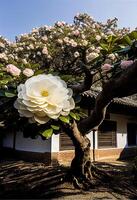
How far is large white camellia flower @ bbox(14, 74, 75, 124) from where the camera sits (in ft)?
4.95

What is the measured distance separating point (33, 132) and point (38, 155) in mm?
10705

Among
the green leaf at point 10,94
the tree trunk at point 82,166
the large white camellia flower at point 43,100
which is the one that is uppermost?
the green leaf at point 10,94

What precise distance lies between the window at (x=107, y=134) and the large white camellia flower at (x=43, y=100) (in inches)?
512

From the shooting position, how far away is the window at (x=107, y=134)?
14492 millimetres

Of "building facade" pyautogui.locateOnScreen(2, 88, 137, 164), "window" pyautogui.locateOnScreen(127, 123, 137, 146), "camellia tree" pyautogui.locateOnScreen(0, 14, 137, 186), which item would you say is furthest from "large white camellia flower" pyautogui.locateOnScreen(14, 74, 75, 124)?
"window" pyautogui.locateOnScreen(127, 123, 137, 146)

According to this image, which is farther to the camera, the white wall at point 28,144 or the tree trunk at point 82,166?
the white wall at point 28,144

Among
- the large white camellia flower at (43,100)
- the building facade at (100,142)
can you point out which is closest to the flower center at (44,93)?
the large white camellia flower at (43,100)

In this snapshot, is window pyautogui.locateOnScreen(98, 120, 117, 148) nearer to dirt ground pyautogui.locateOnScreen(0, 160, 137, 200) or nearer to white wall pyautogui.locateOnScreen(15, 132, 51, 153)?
white wall pyautogui.locateOnScreen(15, 132, 51, 153)

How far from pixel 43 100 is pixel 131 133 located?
1624 centimetres

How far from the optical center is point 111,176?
7598mm

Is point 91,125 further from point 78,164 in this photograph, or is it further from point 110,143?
point 110,143

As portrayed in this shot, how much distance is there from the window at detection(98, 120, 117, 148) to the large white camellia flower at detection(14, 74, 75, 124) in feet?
42.7

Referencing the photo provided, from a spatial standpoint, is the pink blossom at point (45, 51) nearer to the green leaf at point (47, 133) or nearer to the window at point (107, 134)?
the window at point (107, 134)

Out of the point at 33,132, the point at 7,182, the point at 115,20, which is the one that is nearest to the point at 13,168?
the point at 7,182
